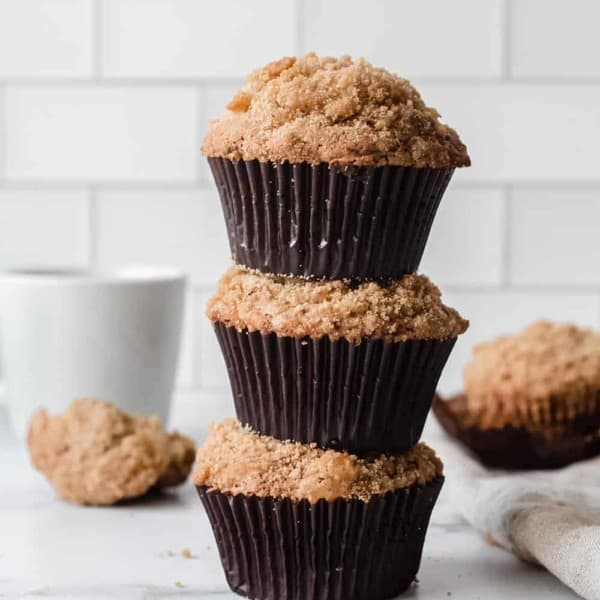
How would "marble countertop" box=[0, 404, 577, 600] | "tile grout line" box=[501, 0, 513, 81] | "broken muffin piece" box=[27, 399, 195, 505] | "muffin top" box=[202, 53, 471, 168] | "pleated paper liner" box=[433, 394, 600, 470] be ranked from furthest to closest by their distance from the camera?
"tile grout line" box=[501, 0, 513, 81]
"pleated paper liner" box=[433, 394, 600, 470]
"broken muffin piece" box=[27, 399, 195, 505]
"marble countertop" box=[0, 404, 577, 600]
"muffin top" box=[202, 53, 471, 168]

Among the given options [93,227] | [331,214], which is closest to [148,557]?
[331,214]

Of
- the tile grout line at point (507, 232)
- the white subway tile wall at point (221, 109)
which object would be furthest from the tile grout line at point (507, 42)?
the tile grout line at point (507, 232)

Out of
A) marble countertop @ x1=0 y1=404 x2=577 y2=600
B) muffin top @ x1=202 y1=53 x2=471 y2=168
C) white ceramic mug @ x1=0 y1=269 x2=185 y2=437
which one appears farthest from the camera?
white ceramic mug @ x1=0 y1=269 x2=185 y2=437

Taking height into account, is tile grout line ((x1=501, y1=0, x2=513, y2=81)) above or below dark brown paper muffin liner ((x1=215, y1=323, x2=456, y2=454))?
above

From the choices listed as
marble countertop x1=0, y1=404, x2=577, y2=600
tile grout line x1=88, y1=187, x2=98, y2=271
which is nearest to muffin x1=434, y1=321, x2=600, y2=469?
marble countertop x1=0, y1=404, x2=577, y2=600

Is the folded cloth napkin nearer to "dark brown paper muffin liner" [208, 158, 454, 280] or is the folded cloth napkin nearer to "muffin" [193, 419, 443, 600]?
"muffin" [193, 419, 443, 600]

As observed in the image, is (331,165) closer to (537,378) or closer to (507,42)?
(537,378)

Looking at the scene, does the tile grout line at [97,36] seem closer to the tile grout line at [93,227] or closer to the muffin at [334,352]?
the tile grout line at [93,227]

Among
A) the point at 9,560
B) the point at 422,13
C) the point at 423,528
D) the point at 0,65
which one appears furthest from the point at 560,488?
the point at 0,65
